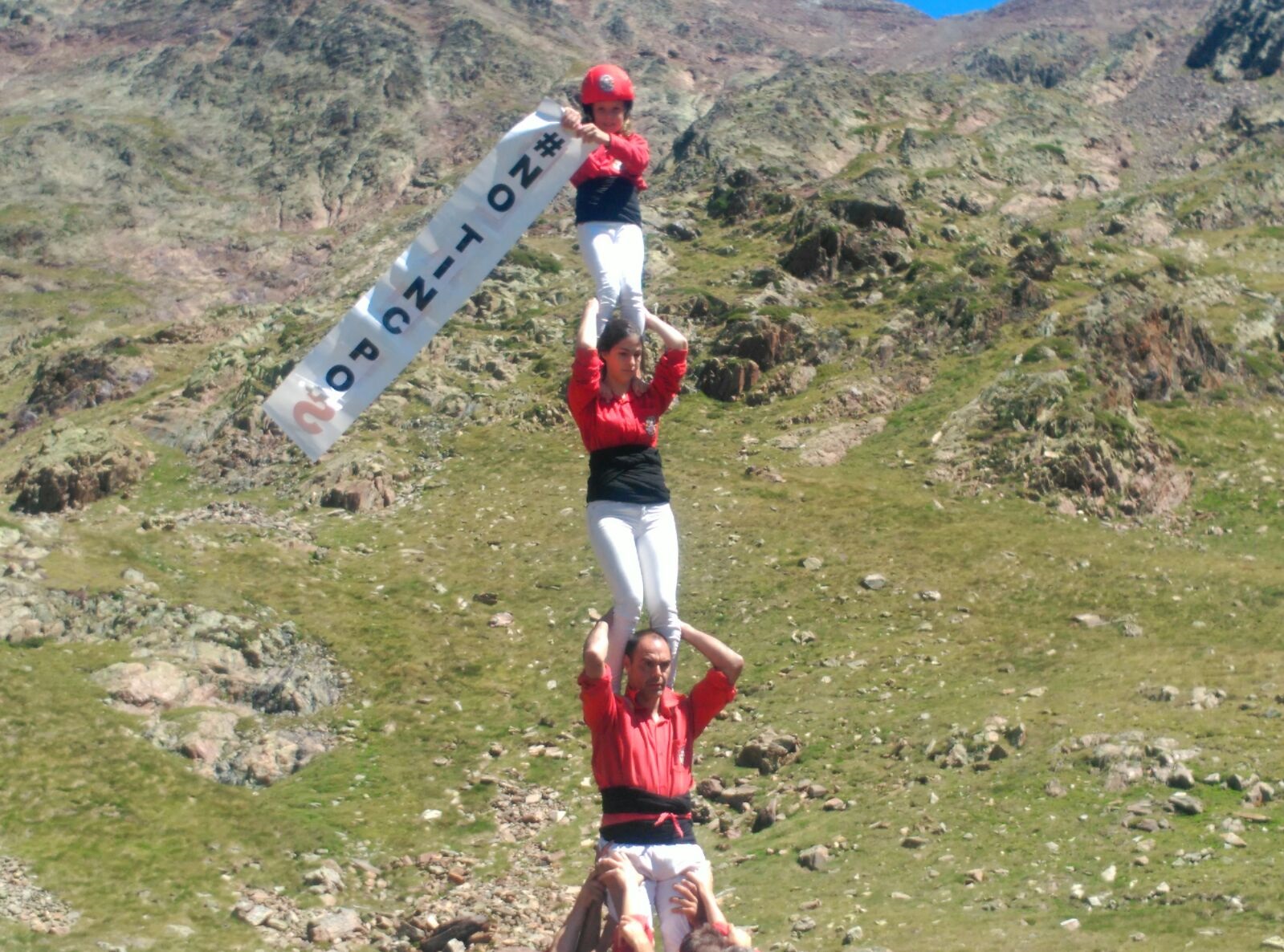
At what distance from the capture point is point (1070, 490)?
1190 inches

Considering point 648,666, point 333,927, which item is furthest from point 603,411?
point 333,927

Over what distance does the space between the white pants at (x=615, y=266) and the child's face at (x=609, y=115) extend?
79 cm

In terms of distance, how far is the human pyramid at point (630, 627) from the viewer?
7.73 m

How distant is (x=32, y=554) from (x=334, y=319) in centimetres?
2377

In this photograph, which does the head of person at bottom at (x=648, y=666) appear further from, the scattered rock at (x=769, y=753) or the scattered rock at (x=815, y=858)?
the scattered rock at (x=769, y=753)

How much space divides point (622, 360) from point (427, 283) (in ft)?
6.14

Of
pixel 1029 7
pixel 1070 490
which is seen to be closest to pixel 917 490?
pixel 1070 490

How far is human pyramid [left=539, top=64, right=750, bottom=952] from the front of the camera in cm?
773

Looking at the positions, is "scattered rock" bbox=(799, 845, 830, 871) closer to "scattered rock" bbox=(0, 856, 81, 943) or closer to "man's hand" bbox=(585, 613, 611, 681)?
"scattered rock" bbox=(0, 856, 81, 943)

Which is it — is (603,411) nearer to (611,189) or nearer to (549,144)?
(611,189)

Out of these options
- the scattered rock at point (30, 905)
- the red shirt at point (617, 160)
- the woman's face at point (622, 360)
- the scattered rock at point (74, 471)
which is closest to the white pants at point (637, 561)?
the woman's face at point (622, 360)

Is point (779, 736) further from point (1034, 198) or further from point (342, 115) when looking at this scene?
point (342, 115)

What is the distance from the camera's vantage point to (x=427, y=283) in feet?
31.4

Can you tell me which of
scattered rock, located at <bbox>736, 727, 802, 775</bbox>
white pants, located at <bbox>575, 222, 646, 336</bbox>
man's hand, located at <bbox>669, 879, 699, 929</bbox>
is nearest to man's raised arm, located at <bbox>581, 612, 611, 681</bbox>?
man's hand, located at <bbox>669, 879, 699, 929</bbox>
